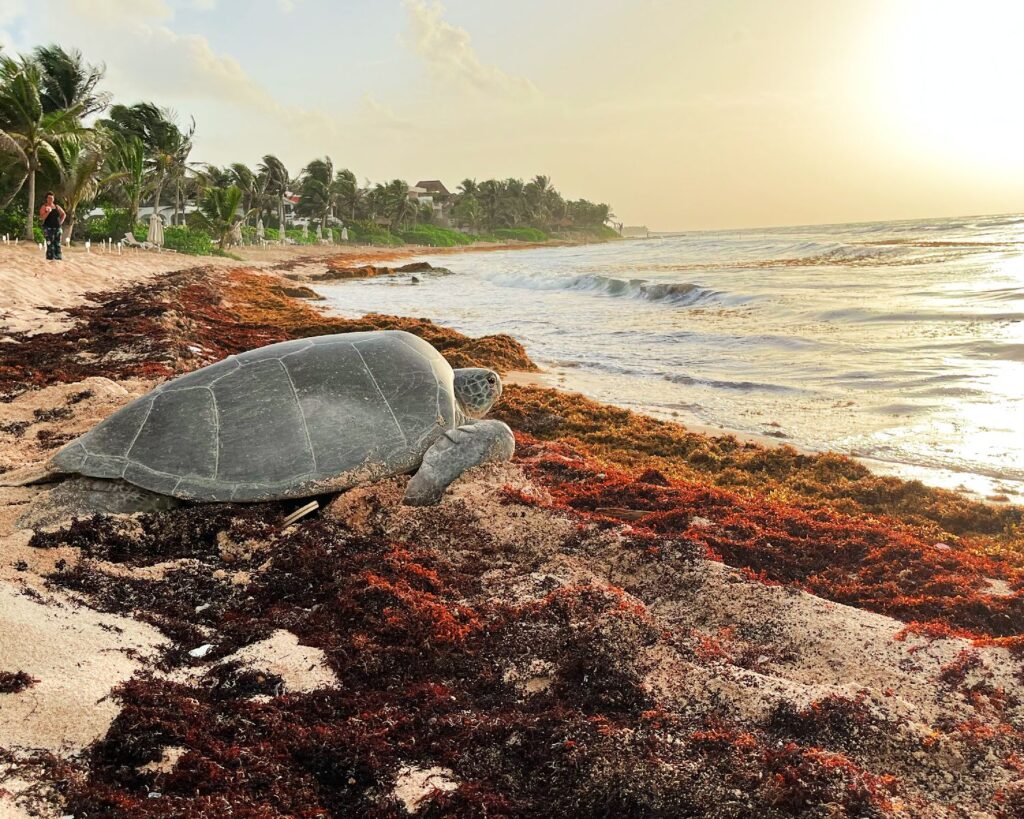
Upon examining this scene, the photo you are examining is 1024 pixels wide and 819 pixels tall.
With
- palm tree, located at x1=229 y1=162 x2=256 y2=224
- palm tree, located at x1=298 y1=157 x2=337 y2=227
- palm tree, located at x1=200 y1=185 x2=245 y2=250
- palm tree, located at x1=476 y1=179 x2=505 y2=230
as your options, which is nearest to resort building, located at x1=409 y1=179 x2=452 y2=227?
palm tree, located at x1=476 y1=179 x2=505 y2=230

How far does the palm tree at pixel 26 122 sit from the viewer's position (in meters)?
20.8

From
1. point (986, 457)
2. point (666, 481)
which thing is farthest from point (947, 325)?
point (666, 481)

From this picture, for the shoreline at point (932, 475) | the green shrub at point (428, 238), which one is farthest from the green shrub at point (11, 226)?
the green shrub at point (428, 238)

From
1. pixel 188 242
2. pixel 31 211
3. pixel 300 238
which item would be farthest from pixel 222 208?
pixel 300 238

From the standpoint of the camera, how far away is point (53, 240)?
16391 mm

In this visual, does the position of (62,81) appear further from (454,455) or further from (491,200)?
(491,200)

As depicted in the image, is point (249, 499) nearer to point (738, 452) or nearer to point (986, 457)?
point (738, 452)

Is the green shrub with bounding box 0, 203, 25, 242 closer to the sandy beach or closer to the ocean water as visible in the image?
the ocean water

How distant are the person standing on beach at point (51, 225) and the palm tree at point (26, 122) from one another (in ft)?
22.4

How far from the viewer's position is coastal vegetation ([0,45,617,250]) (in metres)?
22.0

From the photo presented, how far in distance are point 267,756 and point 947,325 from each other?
14.3 m

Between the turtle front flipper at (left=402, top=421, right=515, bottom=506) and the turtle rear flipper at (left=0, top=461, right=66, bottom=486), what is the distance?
83.2 inches

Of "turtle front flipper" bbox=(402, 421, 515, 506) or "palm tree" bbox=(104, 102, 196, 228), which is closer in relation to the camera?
"turtle front flipper" bbox=(402, 421, 515, 506)

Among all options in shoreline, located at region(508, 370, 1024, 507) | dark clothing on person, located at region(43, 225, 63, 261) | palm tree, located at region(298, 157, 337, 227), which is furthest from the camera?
palm tree, located at region(298, 157, 337, 227)
